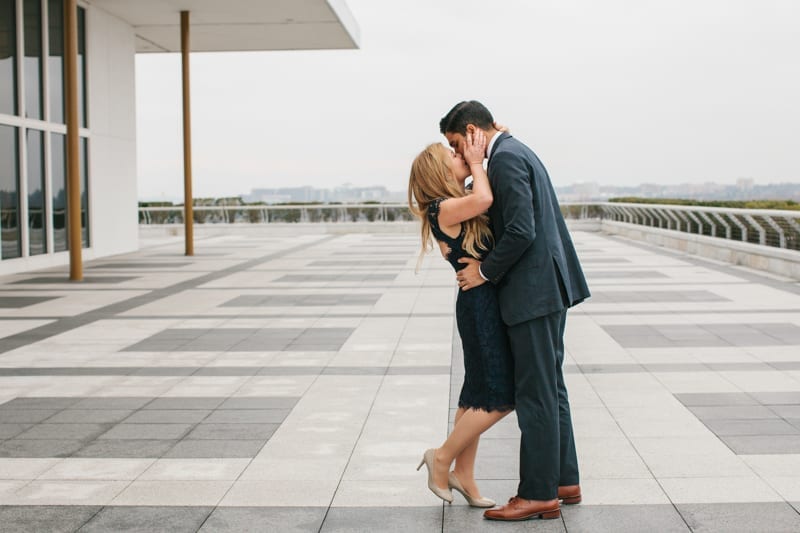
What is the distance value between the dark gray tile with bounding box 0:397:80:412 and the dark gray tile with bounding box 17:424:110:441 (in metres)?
0.50

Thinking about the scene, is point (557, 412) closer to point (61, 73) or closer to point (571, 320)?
point (571, 320)

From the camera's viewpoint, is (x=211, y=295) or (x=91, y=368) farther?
(x=211, y=295)

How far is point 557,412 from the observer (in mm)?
3861

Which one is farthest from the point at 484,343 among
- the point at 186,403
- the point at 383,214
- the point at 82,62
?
the point at 383,214

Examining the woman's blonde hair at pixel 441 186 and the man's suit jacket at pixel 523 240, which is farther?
the woman's blonde hair at pixel 441 186

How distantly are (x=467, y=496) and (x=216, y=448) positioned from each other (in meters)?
1.60

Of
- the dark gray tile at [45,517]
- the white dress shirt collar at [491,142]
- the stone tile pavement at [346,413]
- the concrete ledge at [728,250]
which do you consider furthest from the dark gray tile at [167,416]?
the concrete ledge at [728,250]

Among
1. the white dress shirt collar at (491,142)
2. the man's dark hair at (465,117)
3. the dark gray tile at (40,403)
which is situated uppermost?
Result: the man's dark hair at (465,117)

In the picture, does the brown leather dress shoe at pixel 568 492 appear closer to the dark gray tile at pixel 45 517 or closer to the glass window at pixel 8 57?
the dark gray tile at pixel 45 517

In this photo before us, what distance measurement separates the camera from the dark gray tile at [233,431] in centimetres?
525

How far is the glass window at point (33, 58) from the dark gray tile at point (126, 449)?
1294cm

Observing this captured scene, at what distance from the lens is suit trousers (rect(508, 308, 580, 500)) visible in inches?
149

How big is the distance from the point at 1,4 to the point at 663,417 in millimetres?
14100

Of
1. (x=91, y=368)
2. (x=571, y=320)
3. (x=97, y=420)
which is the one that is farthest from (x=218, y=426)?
(x=571, y=320)
